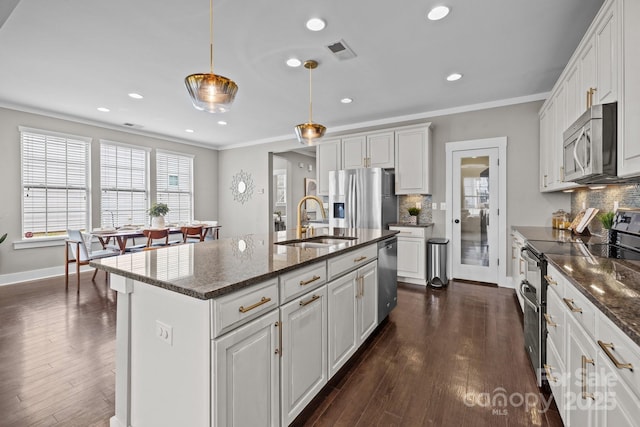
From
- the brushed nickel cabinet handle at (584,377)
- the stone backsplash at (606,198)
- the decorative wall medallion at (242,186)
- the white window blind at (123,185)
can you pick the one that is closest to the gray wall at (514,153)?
the stone backsplash at (606,198)

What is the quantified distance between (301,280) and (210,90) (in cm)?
137

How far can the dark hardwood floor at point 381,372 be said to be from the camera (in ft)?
5.55

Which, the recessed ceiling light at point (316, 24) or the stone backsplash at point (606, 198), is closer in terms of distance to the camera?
the stone backsplash at point (606, 198)

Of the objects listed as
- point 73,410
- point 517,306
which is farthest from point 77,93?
point 517,306

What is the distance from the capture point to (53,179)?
191 inches

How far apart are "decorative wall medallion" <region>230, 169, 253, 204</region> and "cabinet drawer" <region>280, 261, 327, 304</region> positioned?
5.59 metres

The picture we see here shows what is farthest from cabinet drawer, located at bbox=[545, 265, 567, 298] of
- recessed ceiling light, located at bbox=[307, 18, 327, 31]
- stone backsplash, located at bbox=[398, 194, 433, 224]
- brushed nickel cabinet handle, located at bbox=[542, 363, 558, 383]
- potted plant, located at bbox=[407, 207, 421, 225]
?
stone backsplash, located at bbox=[398, 194, 433, 224]

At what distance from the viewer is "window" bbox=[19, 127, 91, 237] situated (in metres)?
4.61

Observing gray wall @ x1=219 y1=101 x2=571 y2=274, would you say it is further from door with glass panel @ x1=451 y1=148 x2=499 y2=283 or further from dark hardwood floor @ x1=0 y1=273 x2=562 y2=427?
dark hardwood floor @ x1=0 y1=273 x2=562 y2=427

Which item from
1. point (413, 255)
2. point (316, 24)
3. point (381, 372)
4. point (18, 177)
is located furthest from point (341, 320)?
point (18, 177)

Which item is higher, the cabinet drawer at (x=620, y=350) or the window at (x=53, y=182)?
the window at (x=53, y=182)

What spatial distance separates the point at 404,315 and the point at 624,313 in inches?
96.4

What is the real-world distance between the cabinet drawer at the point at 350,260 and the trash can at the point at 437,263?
204 centimetres

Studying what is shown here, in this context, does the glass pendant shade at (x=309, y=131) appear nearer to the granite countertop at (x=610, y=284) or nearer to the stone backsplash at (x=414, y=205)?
the granite countertop at (x=610, y=284)
